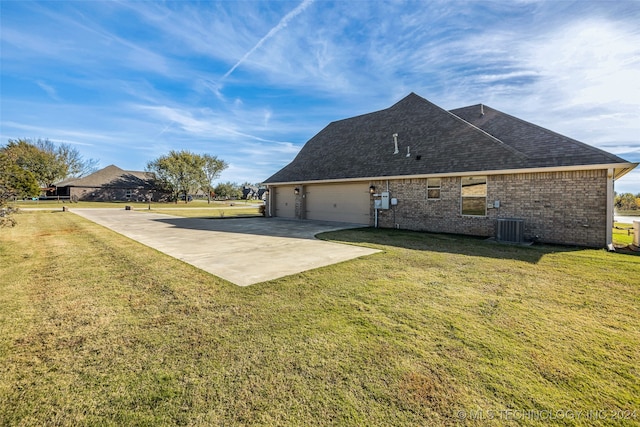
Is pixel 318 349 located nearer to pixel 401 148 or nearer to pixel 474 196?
pixel 474 196

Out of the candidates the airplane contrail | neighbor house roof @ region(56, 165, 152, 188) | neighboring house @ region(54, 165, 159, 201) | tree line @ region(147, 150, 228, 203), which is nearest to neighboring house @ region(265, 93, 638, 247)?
the airplane contrail

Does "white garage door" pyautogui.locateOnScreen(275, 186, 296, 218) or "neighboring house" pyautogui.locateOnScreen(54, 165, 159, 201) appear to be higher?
"neighboring house" pyautogui.locateOnScreen(54, 165, 159, 201)

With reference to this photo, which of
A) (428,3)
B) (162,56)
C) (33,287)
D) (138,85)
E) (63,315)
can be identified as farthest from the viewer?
(138,85)

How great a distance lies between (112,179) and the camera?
4331 centimetres

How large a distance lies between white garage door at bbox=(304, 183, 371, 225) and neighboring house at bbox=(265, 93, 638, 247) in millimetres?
59

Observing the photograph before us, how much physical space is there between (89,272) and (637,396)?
25.5ft

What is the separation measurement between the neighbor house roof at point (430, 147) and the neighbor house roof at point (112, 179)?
38723 mm

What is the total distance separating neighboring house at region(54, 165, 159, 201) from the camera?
132 feet

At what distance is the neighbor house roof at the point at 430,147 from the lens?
9.17 metres

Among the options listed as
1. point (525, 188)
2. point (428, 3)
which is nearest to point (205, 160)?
point (428, 3)

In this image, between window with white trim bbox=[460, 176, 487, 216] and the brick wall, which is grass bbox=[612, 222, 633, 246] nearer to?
the brick wall

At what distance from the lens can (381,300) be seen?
3.79 m

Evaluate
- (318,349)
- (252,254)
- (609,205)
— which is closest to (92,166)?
(252,254)

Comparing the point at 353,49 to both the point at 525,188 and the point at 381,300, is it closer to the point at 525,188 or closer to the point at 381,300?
the point at 525,188
